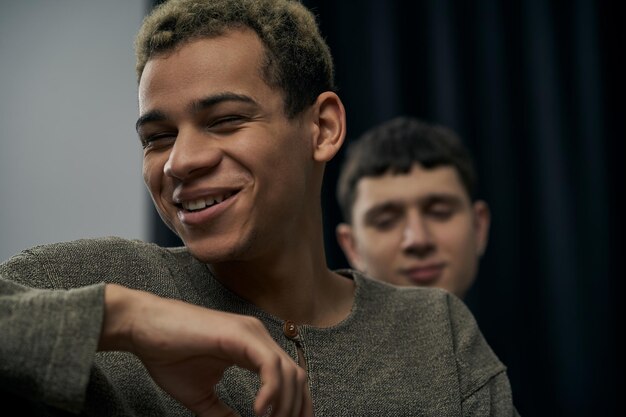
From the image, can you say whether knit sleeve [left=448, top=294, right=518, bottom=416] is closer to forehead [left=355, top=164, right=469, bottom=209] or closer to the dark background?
forehead [left=355, top=164, right=469, bottom=209]

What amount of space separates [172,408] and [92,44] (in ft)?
6.14

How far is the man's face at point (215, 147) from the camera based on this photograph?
4.01 ft

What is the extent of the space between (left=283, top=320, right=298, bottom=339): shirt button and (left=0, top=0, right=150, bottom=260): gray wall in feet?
4.72

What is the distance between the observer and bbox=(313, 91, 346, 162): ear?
4.64 ft

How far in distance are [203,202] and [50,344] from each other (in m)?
0.41

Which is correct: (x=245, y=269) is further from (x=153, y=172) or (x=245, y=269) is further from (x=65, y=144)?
(x=65, y=144)

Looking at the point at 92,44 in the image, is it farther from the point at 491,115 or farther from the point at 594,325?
the point at 594,325

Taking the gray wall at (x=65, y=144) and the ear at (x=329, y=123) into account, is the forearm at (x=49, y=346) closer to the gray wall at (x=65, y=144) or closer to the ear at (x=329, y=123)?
the ear at (x=329, y=123)

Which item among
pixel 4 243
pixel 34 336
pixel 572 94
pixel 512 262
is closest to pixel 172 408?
pixel 34 336

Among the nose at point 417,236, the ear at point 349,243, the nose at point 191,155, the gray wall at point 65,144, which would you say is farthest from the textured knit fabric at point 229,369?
the gray wall at point 65,144

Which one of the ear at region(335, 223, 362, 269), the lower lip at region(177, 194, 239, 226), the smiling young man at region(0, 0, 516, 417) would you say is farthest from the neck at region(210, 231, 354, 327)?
the ear at region(335, 223, 362, 269)

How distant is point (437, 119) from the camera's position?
9.80 ft

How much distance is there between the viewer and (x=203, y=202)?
1.24m

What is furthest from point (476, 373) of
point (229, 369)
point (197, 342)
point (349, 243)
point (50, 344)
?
point (349, 243)
